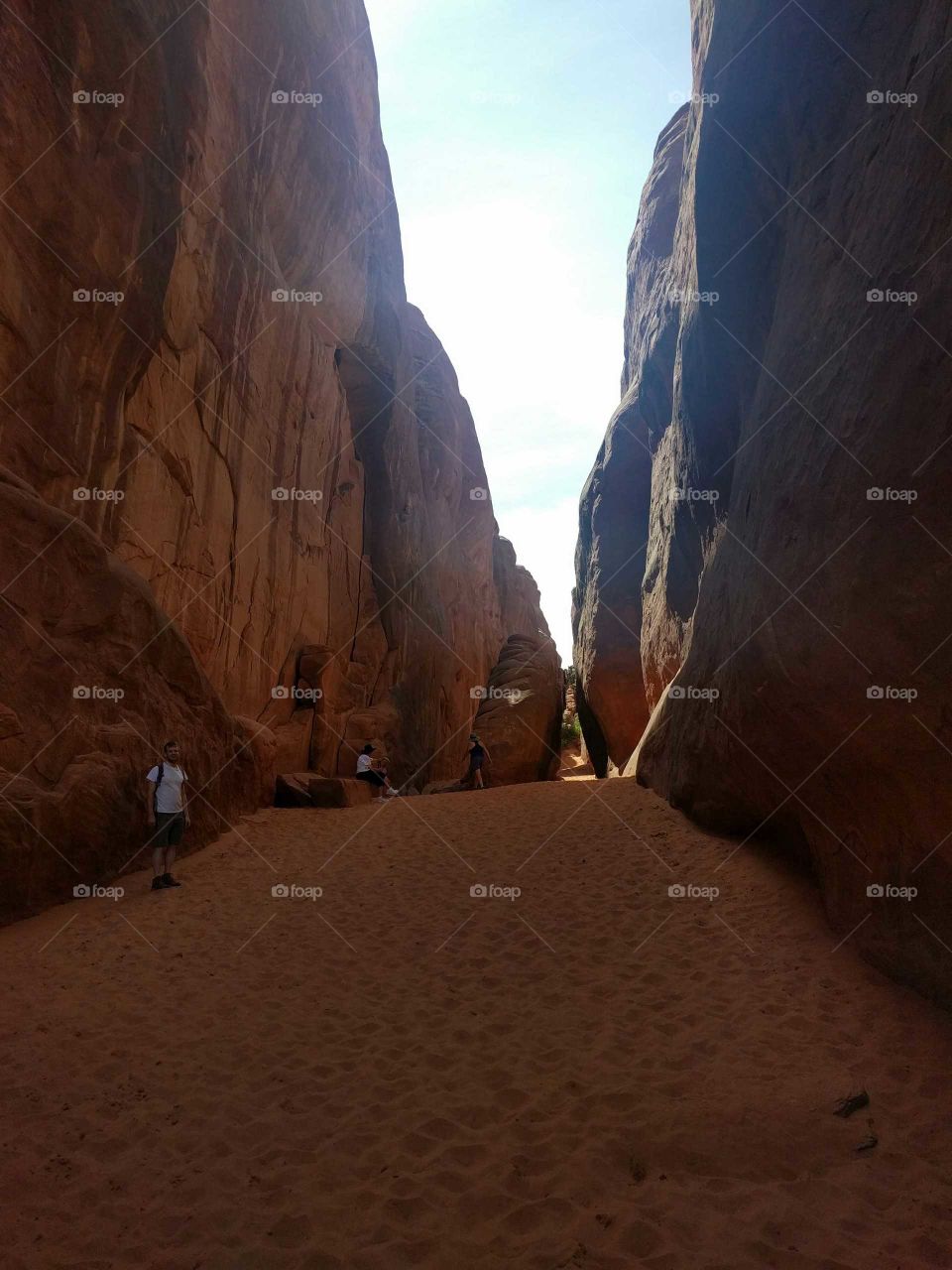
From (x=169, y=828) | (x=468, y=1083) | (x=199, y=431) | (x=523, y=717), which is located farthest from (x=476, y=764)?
(x=468, y=1083)

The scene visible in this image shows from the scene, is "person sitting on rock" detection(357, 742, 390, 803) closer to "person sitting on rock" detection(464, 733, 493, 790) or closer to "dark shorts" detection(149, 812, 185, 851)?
"person sitting on rock" detection(464, 733, 493, 790)

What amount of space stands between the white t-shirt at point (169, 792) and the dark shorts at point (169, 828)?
6 centimetres

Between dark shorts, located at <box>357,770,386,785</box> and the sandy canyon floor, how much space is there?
826 cm

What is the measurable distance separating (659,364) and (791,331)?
16.0 metres

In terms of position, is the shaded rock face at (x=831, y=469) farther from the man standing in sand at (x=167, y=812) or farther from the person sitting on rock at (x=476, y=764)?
the man standing in sand at (x=167, y=812)

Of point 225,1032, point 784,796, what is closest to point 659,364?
point 784,796

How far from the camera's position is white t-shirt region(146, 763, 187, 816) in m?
9.43

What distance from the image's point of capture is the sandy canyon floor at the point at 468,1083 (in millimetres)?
4012

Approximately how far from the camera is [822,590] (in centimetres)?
727

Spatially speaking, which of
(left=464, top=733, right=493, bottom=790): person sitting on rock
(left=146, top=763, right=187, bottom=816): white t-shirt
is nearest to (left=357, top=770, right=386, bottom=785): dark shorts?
(left=464, top=733, right=493, bottom=790): person sitting on rock

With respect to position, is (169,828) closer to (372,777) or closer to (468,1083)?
(468,1083)

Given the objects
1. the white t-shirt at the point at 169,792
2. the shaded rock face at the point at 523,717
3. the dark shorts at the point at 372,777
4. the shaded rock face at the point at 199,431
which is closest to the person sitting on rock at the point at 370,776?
the dark shorts at the point at 372,777

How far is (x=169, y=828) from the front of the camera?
9.51m

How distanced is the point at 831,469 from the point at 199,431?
43.2 ft
